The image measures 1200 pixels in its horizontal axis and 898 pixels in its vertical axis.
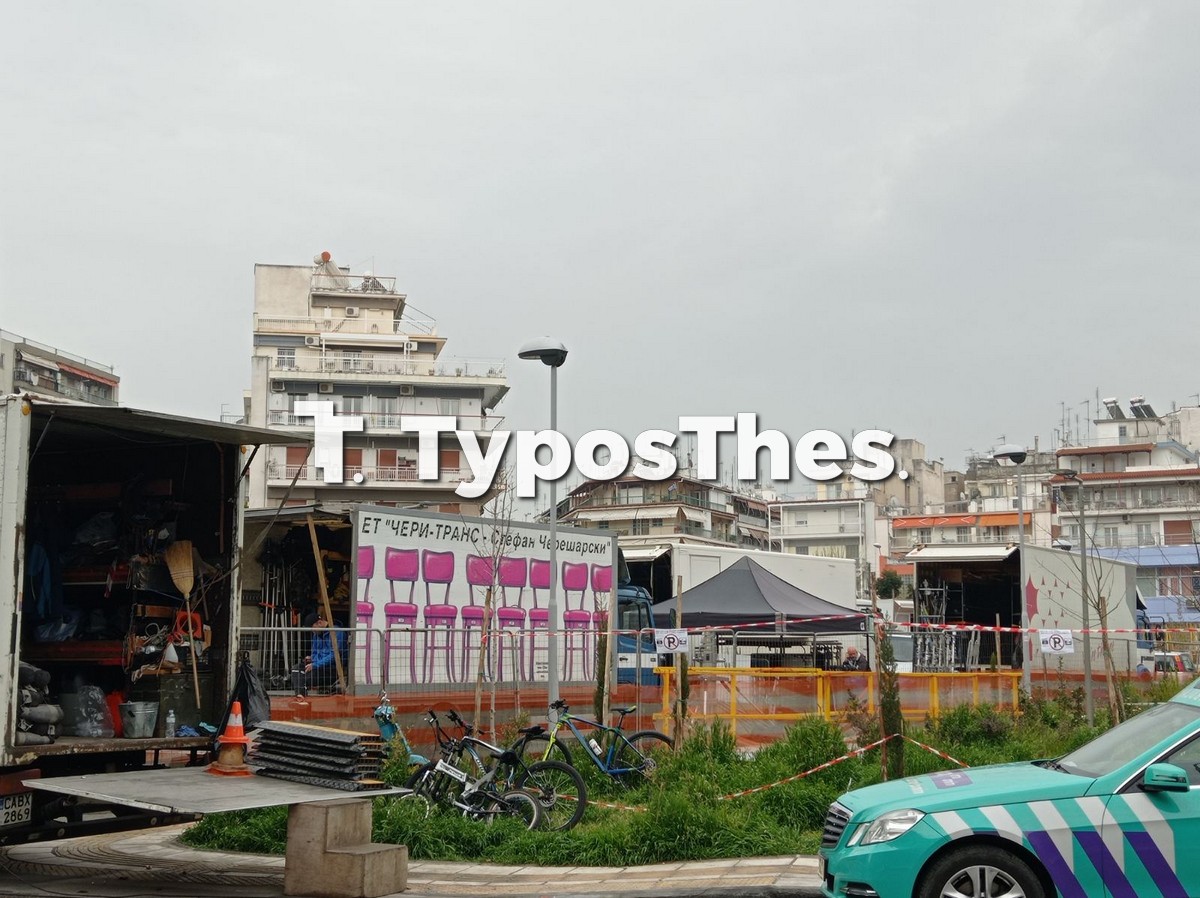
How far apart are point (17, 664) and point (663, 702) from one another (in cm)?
1096

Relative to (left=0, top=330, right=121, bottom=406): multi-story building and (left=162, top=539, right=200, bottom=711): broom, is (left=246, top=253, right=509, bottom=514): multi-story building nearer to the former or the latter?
(left=0, top=330, right=121, bottom=406): multi-story building

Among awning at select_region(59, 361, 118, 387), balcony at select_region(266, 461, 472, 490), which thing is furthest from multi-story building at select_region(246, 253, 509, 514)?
awning at select_region(59, 361, 118, 387)

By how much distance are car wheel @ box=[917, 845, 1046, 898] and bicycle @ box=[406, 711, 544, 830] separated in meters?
5.06

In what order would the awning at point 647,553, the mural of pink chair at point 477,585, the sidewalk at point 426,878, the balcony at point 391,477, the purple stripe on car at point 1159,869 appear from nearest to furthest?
1. the purple stripe on car at point 1159,869
2. the sidewalk at point 426,878
3. the mural of pink chair at point 477,585
4. the awning at point 647,553
5. the balcony at point 391,477

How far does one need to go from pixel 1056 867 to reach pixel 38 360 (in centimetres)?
9146

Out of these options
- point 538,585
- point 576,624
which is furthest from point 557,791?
point 576,624

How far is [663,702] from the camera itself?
749 inches

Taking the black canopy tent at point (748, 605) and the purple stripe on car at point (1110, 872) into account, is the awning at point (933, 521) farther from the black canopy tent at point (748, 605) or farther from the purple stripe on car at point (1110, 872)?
the purple stripe on car at point (1110, 872)

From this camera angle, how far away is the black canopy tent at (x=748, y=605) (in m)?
29.0

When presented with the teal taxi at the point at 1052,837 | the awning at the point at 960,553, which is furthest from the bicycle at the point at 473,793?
the awning at the point at 960,553

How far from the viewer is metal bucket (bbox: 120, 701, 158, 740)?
10875 millimetres

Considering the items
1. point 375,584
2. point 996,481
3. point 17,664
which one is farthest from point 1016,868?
point 996,481

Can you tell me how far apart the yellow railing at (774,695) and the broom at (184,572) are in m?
7.72

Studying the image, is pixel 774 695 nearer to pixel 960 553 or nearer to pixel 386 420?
pixel 960 553
